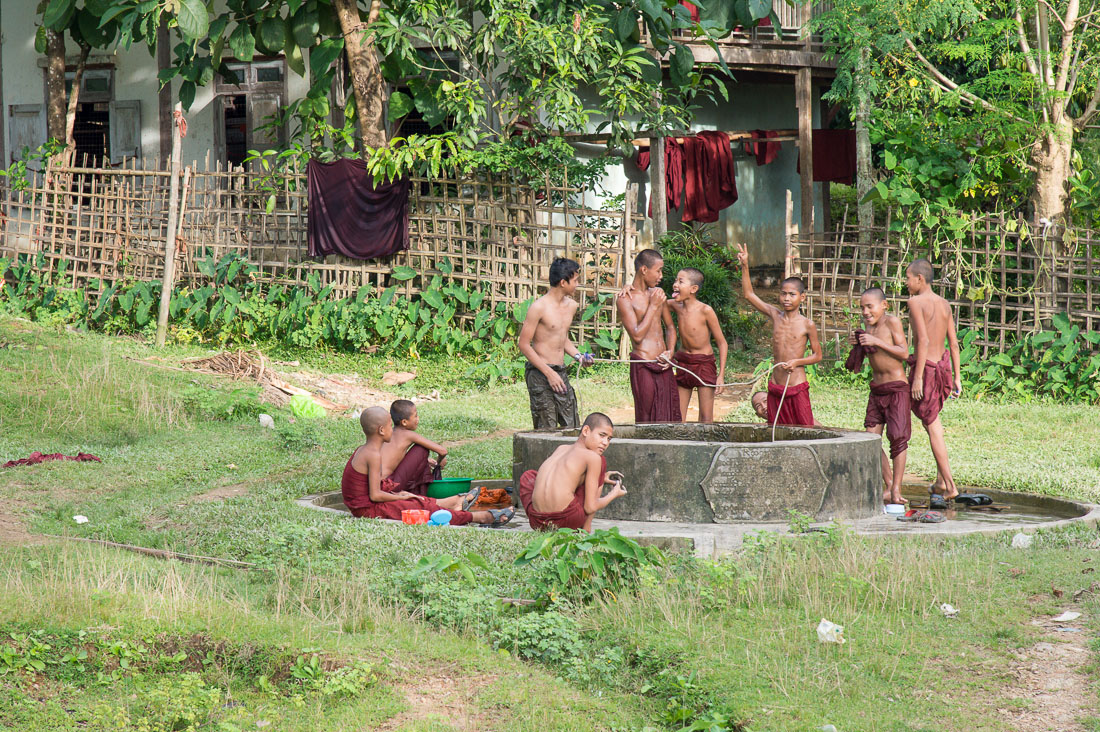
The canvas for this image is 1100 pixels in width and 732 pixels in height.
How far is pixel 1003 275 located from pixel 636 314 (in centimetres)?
538

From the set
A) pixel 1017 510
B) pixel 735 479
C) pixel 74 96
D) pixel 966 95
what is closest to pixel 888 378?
pixel 1017 510

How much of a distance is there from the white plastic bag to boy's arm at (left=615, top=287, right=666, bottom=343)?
4.53m

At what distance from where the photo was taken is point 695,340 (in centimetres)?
987

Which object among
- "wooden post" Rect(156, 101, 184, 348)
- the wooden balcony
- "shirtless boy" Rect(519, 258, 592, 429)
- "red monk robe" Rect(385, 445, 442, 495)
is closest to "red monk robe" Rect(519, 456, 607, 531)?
"red monk robe" Rect(385, 445, 442, 495)

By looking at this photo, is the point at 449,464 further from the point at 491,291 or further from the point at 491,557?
the point at 491,291

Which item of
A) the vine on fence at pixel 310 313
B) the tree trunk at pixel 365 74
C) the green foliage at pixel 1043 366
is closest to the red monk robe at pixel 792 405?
the green foliage at pixel 1043 366

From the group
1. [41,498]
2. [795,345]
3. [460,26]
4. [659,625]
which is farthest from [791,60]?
[659,625]

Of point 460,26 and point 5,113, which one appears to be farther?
point 5,113

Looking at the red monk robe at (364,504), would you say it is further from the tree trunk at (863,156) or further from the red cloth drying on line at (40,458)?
the tree trunk at (863,156)

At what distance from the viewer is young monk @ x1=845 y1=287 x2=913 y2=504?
8805mm

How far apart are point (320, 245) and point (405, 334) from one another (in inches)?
62.3

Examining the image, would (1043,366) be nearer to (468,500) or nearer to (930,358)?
(930,358)

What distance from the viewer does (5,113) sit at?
19.2m

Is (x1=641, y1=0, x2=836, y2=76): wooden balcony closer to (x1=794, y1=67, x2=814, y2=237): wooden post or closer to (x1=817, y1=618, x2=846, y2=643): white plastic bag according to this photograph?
(x1=794, y1=67, x2=814, y2=237): wooden post
